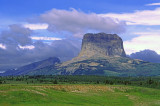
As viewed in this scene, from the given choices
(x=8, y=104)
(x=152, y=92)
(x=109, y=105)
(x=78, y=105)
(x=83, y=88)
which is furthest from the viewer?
(x=152, y=92)

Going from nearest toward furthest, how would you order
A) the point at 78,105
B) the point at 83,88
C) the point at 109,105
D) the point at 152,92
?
the point at 78,105 → the point at 109,105 → the point at 83,88 → the point at 152,92

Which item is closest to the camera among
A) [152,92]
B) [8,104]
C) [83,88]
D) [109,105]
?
[8,104]

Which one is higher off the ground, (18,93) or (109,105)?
(18,93)

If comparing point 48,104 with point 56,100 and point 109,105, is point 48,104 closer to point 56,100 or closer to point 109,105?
point 56,100

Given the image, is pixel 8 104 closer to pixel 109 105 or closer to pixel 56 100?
pixel 56 100

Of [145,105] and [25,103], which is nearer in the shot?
[25,103]

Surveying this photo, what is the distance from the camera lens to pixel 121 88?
177m

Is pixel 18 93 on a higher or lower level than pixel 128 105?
→ higher

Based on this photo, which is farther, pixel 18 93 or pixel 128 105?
pixel 128 105

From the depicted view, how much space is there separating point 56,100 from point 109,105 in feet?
78.6

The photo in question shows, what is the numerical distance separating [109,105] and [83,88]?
51052mm

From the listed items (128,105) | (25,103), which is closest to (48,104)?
(25,103)

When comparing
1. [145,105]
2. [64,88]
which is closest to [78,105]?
[145,105]

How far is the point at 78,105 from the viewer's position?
3506 inches
